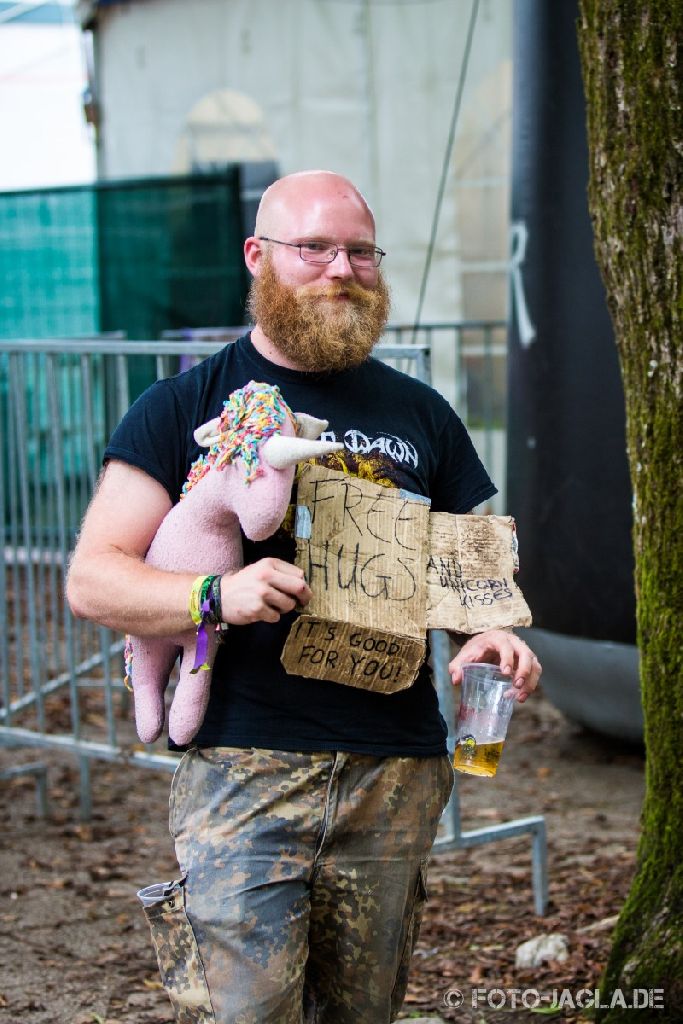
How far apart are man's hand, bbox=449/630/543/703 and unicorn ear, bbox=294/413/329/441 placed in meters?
0.52

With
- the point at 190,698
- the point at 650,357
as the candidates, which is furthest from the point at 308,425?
the point at 650,357

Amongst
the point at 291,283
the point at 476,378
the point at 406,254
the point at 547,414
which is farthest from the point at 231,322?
the point at 291,283

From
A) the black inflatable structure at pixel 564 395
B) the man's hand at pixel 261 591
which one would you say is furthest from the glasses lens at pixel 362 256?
the black inflatable structure at pixel 564 395

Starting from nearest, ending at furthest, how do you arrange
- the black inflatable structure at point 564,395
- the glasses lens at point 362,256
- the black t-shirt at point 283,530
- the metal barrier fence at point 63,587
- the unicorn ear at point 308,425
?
the unicorn ear at point 308,425, the black t-shirt at point 283,530, the glasses lens at point 362,256, the metal barrier fence at point 63,587, the black inflatable structure at point 564,395

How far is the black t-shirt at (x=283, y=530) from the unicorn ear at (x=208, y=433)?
120 mm

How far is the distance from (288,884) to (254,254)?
1223 mm

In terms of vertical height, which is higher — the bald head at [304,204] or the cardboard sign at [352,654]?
the bald head at [304,204]

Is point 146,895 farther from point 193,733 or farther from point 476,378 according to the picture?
point 476,378

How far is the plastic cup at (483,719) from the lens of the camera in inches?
104

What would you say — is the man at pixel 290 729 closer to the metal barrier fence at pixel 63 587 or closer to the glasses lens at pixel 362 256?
the glasses lens at pixel 362 256

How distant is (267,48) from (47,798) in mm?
6521

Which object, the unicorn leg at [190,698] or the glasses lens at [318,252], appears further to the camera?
the glasses lens at [318,252]

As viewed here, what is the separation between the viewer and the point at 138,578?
2430 mm

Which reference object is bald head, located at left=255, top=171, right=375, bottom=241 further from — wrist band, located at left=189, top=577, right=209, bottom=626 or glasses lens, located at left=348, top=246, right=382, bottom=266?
wrist band, located at left=189, top=577, right=209, bottom=626
